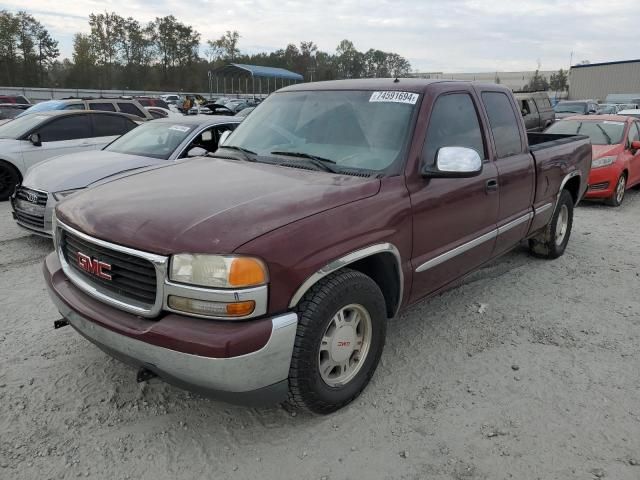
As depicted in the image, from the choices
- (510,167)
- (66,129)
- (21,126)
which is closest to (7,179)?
(21,126)

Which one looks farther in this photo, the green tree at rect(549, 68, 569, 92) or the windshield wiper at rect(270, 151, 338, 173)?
the green tree at rect(549, 68, 569, 92)

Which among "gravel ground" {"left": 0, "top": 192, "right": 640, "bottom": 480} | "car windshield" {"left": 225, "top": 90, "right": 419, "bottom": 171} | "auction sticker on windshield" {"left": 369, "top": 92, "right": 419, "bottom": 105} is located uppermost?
"auction sticker on windshield" {"left": 369, "top": 92, "right": 419, "bottom": 105}

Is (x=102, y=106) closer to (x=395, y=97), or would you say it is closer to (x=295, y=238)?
(x=395, y=97)

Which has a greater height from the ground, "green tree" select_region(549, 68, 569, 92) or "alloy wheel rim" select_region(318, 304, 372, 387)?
"green tree" select_region(549, 68, 569, 92)

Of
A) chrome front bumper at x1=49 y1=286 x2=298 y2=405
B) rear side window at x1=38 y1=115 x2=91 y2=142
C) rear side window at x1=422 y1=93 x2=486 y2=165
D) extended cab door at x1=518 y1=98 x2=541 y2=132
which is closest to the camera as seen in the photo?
chrome front bumper at x1=49 y1=286 x2=298 y2=405

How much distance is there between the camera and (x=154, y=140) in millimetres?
6922

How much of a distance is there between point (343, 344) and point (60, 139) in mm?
7804

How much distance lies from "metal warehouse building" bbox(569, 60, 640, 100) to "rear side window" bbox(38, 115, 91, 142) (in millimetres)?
60604

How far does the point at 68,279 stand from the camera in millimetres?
2990

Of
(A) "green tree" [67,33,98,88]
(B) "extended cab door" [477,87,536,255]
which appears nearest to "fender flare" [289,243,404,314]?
(B) "extended cab door" [477,87,536,255]

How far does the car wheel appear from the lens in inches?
353

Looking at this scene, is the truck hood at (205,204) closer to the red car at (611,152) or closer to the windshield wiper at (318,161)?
the windshield wiper at (318,161)

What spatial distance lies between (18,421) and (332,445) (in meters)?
1.76

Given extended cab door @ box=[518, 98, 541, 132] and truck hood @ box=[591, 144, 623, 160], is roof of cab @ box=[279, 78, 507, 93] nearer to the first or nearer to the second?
truck hood @ box=[591, 144, 623, 160]
